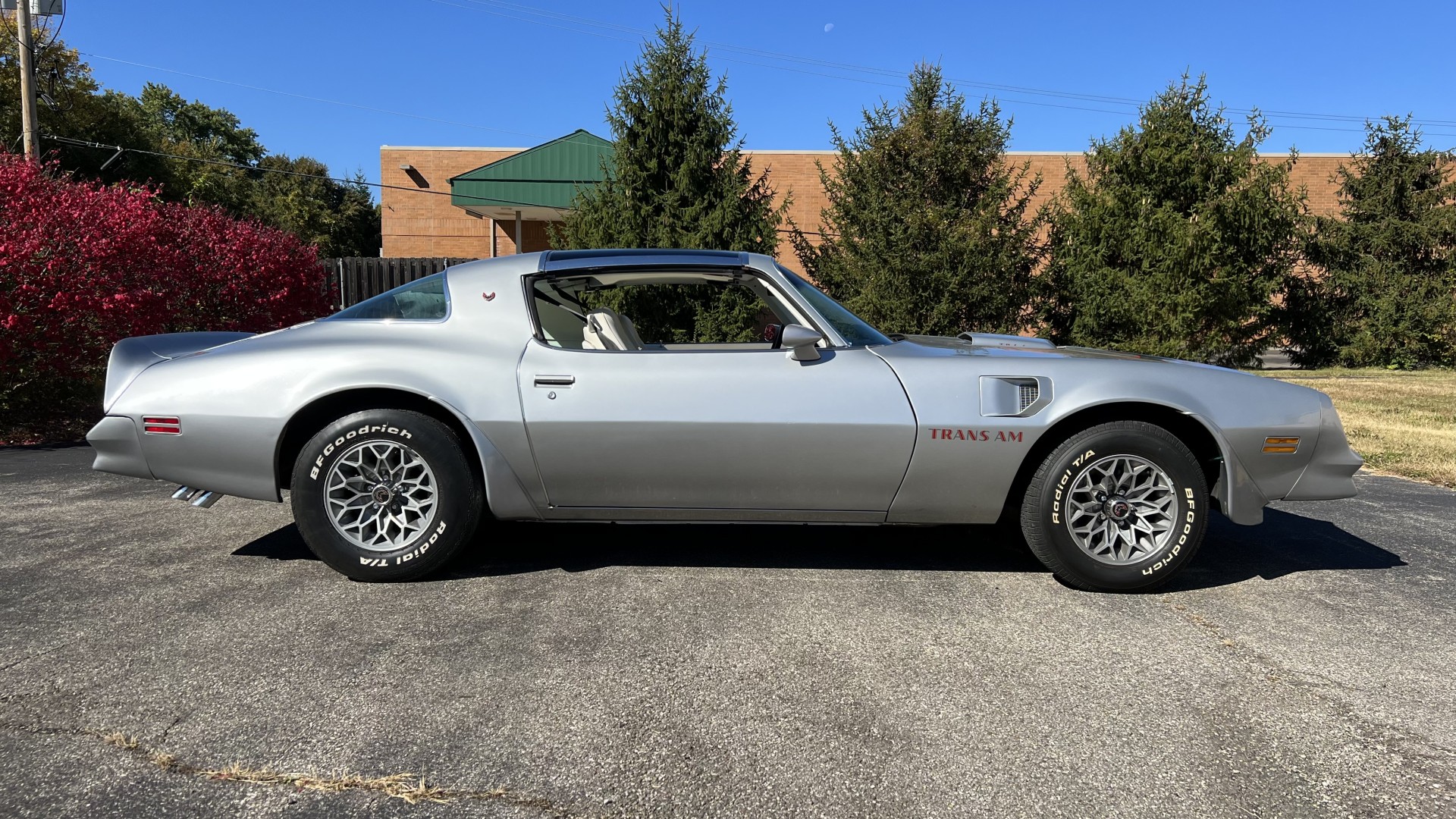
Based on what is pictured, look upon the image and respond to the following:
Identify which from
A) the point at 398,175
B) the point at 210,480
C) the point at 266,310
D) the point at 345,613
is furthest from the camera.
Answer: the point at 398,175

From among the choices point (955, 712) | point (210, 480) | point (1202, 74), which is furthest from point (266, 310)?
point (1202, 74)

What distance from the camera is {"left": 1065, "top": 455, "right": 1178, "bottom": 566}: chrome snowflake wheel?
3607 millimetres

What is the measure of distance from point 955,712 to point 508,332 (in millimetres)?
2368

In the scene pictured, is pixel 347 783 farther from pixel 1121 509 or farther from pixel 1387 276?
pixel 1387 276

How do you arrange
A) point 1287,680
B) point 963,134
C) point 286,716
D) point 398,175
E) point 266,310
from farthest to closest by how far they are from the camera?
point 398,175
point 963,134
point 266,310
point 1287,680
point 286,716

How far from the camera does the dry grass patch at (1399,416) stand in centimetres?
714

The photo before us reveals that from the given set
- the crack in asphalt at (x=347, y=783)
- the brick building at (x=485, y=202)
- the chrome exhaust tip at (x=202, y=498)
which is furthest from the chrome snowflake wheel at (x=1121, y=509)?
the brick building at (x=485, y=202)

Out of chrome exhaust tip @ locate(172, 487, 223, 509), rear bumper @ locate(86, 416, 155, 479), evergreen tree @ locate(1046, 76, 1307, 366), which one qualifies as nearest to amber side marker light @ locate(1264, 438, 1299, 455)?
chrome exhaust tip @ locate(172, 487, 223, 509)

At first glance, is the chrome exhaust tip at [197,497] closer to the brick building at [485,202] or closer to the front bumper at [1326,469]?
the front bumper at [1326,469]

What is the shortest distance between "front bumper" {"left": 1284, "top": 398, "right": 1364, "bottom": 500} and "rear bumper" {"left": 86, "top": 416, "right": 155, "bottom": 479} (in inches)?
191

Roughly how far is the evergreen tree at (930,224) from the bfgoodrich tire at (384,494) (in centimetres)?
939

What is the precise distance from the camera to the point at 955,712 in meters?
2.55

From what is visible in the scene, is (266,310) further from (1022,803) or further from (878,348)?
(1022,803)

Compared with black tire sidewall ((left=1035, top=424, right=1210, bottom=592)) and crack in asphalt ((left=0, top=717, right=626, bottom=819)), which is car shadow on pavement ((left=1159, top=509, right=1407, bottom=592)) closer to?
black tire sidewall ((left=1035, top=424, right=1210, bottom=592))
